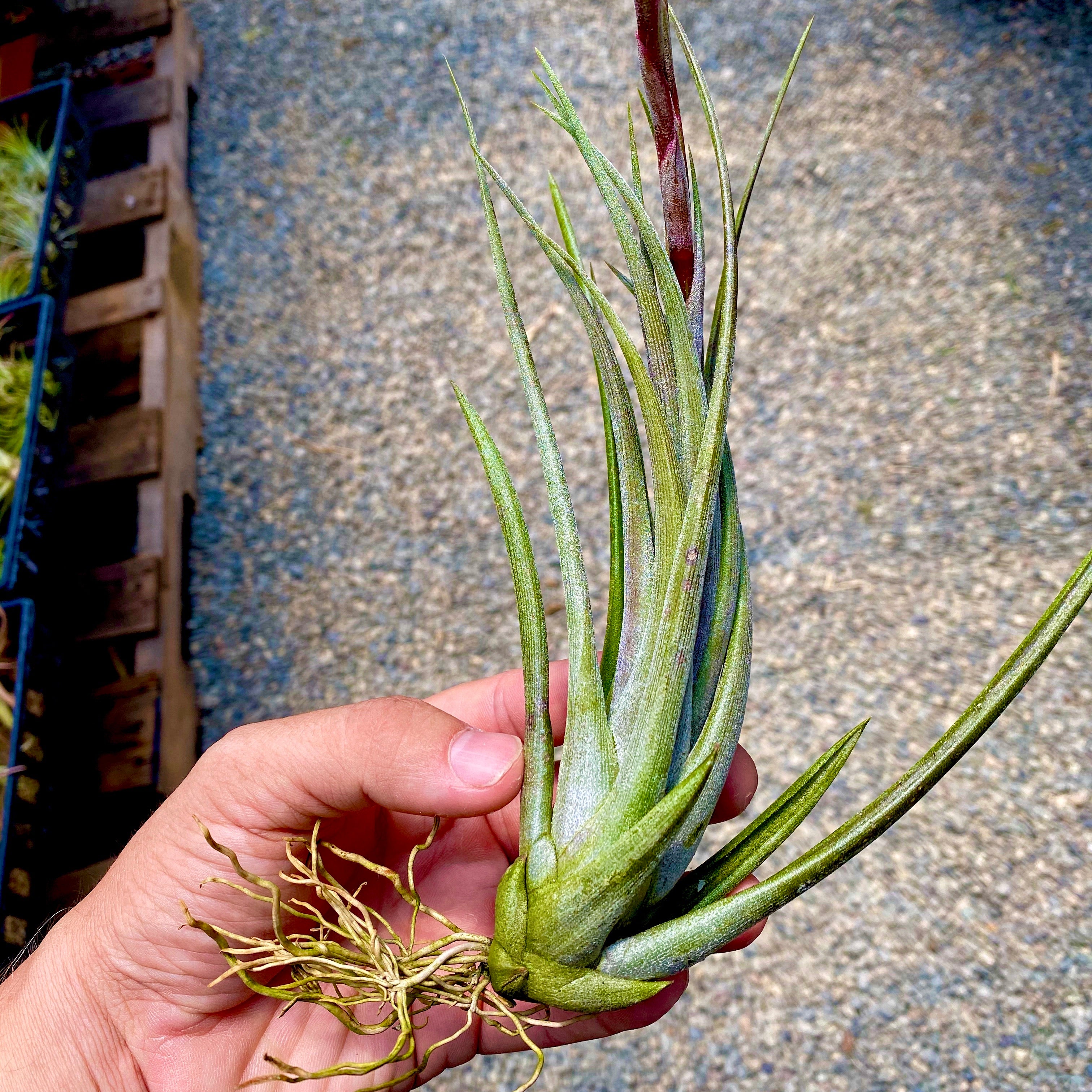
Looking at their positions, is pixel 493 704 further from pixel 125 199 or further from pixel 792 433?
pixel 125 199

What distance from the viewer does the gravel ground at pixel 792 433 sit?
4.94 ft

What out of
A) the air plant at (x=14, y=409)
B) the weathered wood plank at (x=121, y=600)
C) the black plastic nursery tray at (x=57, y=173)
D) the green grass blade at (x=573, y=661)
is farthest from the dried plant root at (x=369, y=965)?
the black plastic nursery tray at (x=57, y=173)

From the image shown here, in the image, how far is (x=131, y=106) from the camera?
2189 millimetres

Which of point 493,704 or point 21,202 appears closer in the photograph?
point 493,704

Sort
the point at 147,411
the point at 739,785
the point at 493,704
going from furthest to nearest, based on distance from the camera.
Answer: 1. the point at 147,411
2. the point at 493,704
3. the point at 739,785

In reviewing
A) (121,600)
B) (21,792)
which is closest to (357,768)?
(21,792)

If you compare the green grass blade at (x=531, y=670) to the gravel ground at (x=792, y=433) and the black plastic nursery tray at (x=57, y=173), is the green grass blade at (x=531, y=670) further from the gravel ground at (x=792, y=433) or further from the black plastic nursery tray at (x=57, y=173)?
the black plastic nursery tray at (x=57, y=173)

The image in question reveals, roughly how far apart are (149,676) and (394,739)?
103cm

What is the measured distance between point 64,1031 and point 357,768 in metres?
0.47

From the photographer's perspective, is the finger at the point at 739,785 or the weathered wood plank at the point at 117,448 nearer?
the finger at the point at 739,785

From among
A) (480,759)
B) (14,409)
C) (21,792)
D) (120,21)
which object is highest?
(120,21)

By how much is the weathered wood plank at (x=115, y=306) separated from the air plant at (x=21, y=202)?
24cm

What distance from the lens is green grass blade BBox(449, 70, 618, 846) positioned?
78 centimetres

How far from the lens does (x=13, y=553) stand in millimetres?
1570
